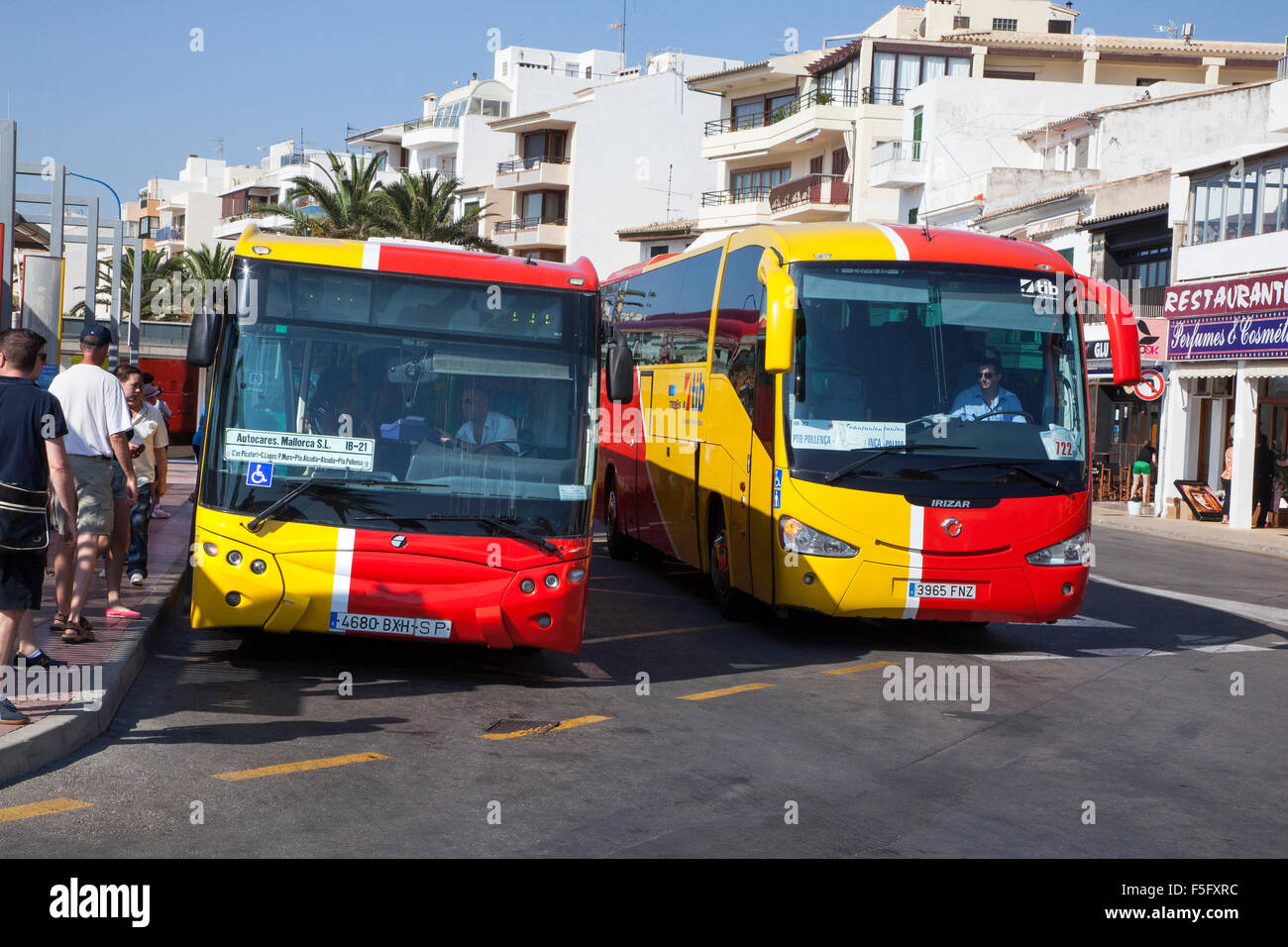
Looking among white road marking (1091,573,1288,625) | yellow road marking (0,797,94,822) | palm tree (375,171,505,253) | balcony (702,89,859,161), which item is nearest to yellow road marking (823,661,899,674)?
white road marking (1091,573,1288,625)

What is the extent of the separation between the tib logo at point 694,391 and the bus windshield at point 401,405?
16.8ft

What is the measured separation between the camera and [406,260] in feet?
34.3

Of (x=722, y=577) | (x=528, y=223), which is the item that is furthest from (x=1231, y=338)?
(x=528, y=223)

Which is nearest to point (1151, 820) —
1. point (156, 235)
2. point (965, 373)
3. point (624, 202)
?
point (965, 373)

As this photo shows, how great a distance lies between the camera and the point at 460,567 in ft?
32.2

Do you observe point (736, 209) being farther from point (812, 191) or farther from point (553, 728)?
point (553, 728)

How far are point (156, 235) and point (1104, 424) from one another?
101m

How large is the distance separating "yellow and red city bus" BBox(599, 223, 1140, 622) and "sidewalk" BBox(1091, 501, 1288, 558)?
13708 millimetres

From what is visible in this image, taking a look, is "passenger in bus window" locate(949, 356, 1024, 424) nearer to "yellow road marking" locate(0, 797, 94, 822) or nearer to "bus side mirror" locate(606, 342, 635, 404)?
"bus side mirror" locate(606, 342, 635, 404)

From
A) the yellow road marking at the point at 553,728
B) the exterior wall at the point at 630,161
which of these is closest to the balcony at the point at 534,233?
the exterior wall at the point at 630,161

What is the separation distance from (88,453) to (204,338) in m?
1.25

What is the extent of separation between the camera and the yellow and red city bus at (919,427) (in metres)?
12.0

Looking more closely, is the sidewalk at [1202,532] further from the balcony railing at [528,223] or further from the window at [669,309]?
the balcony railing at [528,223]

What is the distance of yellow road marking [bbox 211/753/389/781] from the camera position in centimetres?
726
